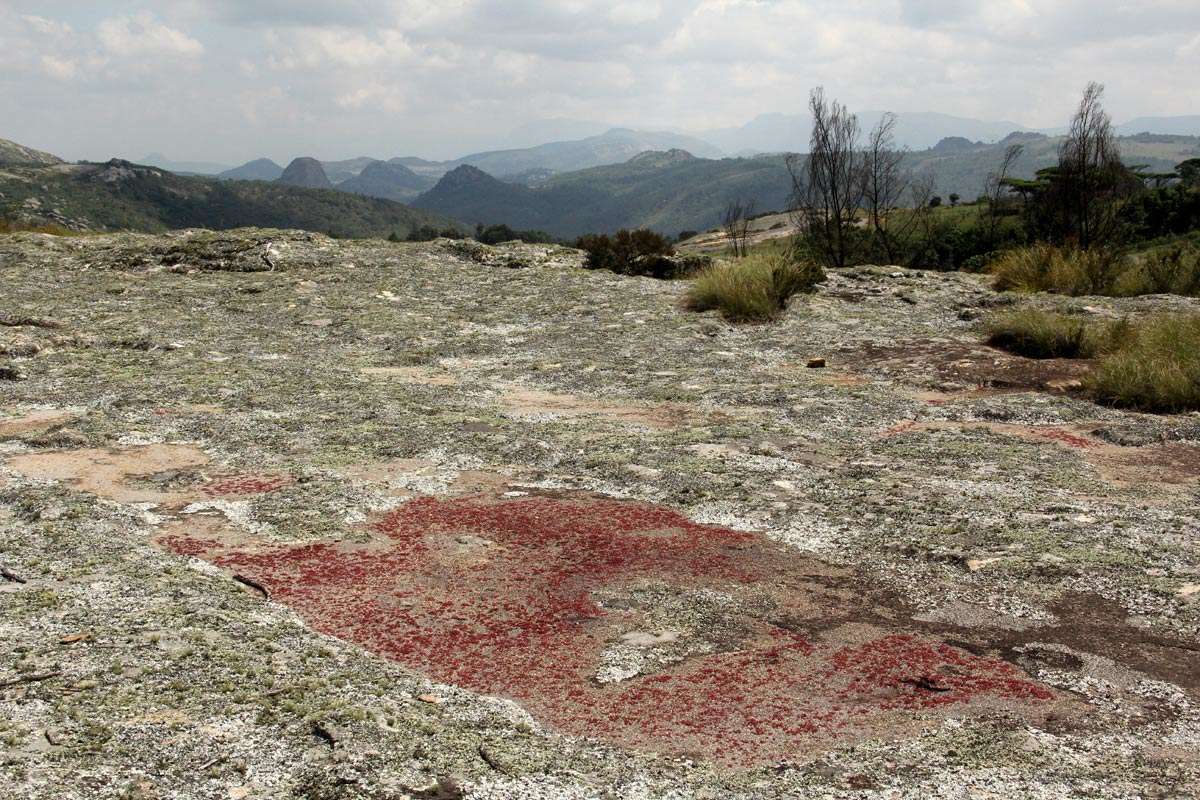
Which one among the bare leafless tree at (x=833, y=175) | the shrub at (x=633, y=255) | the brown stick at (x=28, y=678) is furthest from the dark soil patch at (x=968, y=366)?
the bare leafless tree at (x=833, y=175)

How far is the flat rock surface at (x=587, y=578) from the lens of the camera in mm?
2615

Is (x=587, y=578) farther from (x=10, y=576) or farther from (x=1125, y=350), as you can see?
(x=1125, y=350)

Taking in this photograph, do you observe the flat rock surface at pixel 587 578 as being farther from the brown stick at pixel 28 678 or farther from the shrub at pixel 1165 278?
the shrub at pixel 1165 278

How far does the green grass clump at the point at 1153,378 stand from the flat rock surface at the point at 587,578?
0.88 ft

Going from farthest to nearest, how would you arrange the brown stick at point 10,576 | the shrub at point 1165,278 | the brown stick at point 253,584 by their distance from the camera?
the shrub at point 1165,278
the brown stick at point 253,584
the brown stick at point 10,576

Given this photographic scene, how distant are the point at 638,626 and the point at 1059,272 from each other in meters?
11.9

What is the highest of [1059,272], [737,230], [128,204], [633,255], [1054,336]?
[128,204]

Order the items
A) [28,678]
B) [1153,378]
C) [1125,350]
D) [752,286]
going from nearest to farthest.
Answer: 1. [28,678]
2. [1153,378]
3. [1125,350]
4. [752,286]

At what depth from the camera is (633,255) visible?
15984mm

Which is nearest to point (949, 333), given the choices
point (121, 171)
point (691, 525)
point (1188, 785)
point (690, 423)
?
point (690, 423)

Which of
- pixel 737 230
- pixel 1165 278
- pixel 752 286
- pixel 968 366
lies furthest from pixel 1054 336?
pixel 737 230

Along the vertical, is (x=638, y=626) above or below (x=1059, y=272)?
below

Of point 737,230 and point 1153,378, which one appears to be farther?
point 737,230

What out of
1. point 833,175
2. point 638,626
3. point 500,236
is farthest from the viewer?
point 500,236
